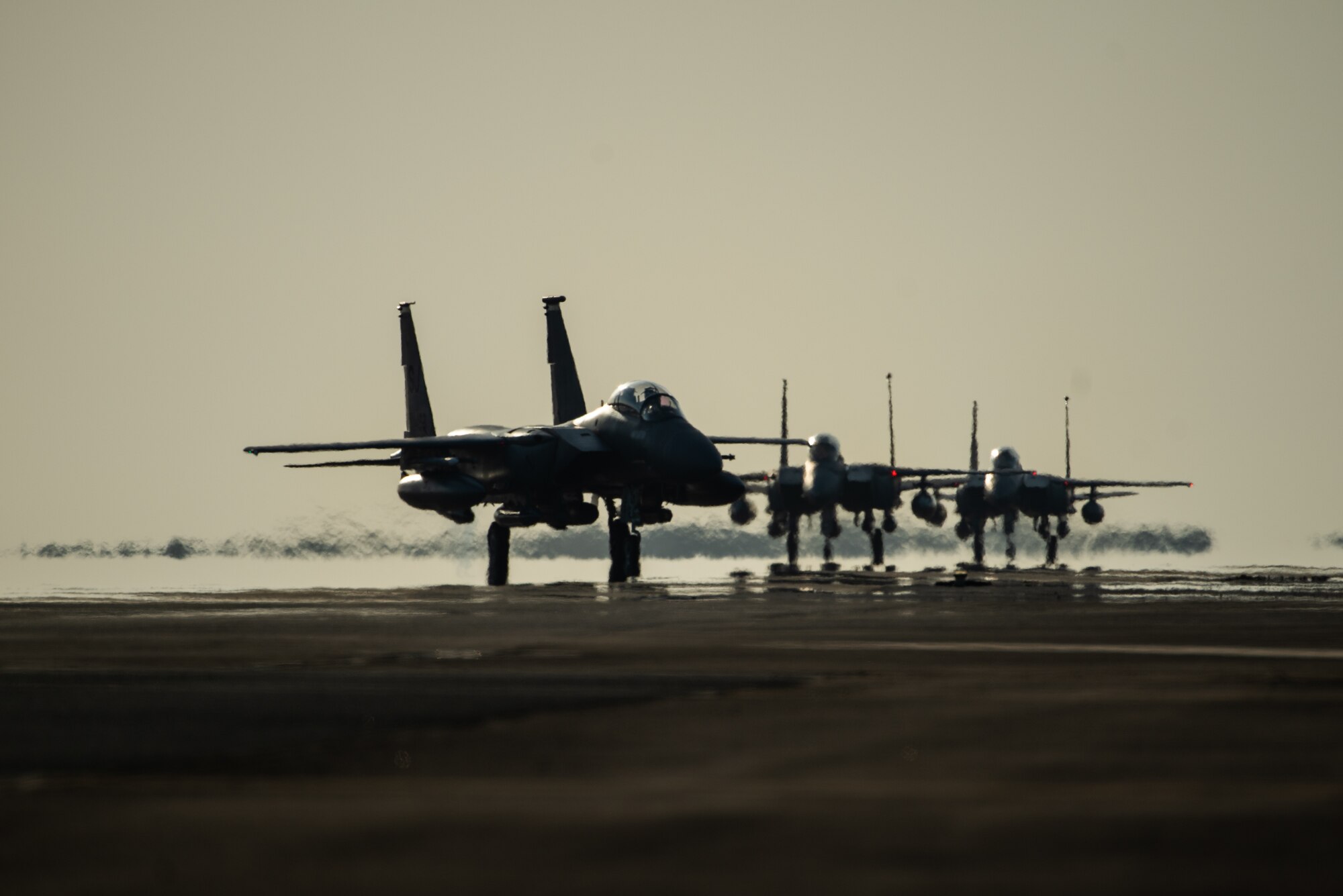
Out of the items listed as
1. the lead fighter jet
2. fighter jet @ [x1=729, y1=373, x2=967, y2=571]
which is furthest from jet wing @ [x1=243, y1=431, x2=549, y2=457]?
fighter jet @ [x1=729, y1=373, x2=967, y2=571]

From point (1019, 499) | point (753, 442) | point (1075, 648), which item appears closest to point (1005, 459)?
point (1019, 499)

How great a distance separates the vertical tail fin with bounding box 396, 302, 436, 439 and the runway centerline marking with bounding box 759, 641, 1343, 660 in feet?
118

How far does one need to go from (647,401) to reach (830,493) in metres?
28.3

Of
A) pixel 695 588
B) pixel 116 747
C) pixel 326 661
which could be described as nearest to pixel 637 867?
pixel 116 747

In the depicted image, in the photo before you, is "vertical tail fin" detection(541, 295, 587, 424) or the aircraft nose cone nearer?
the aircraft nose cone

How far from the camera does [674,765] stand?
893 centimetres

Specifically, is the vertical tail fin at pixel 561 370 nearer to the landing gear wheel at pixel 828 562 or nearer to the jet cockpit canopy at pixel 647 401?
the jet cockpit canopy at pixel 647 401

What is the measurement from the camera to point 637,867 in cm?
616

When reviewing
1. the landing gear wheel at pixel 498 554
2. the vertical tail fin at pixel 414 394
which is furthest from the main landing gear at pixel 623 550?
the vertical tail fin at pixel 414 394

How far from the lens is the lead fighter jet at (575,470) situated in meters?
43.7

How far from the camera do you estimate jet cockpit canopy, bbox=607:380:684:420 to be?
1726 inches

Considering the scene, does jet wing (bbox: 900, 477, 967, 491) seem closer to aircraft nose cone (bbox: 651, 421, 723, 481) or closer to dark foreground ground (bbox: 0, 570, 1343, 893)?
aircraft nose cone (bbox: 651, 421, 723, 481)

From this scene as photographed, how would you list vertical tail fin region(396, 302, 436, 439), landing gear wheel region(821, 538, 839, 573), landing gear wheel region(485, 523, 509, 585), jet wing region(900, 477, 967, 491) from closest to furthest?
landing gear wheel region(485, 523, 509, 585)
vertical tail fin region(396, 302, 436, 439)
landing gear wheel region(821, 538, 839, 573)
jet wing region(900, 477, 967, 491)

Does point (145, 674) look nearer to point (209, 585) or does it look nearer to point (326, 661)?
point (326, 661)
